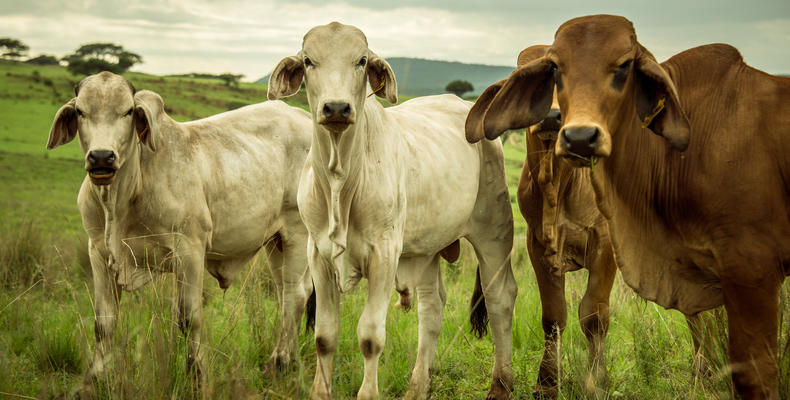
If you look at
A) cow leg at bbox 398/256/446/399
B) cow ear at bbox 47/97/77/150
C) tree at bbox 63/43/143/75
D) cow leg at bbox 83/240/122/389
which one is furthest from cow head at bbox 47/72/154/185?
tree at bbox 63/43/143/75

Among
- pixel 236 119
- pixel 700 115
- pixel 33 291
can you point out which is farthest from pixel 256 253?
pixel 700 115

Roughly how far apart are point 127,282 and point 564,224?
3.16 meters

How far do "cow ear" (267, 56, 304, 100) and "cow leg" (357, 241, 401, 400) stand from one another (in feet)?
3.42

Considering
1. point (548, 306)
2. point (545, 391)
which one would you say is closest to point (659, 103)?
point (548, 306)

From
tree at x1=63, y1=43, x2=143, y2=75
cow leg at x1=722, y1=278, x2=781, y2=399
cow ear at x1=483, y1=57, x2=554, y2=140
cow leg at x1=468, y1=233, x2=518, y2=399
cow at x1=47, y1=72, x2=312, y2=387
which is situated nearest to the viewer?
cow leg at x1=722, y1=278, x2=781, y2=399

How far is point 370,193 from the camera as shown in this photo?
12.7ft

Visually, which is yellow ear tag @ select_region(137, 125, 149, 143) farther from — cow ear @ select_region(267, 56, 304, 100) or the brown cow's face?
the brown cow's face

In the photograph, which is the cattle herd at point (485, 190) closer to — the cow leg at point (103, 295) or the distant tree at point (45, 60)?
the cow leg at point (103, 295)

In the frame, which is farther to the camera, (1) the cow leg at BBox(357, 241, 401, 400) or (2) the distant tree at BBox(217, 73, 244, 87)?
(2) the distant tree at BBox(217, 73, 244, 87)

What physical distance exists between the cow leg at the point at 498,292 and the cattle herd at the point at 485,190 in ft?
0.05

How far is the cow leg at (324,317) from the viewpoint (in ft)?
12.8

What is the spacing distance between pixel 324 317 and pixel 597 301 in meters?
1.90

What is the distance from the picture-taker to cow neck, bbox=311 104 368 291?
375 cm

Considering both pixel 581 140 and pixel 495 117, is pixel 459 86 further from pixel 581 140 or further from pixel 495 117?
pixel 581 140
